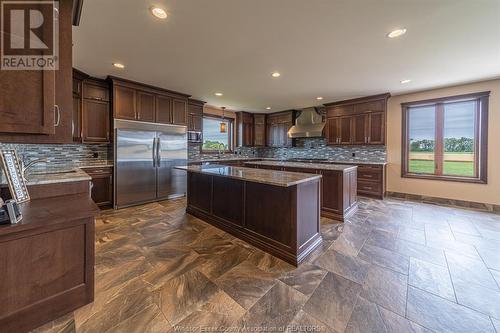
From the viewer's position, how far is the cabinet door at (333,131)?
18.9 ft

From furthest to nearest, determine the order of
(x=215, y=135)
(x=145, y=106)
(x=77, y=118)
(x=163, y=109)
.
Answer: (x=215, y=135) < (x=163, y=109) < (x=145, y=106) < (x=77, y=118)

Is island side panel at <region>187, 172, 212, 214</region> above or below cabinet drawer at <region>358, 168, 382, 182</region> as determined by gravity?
below

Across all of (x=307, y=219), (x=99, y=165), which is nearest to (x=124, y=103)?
(x=99, y=165)

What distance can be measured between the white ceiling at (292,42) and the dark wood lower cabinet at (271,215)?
1.77 metres

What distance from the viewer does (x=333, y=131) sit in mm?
5832

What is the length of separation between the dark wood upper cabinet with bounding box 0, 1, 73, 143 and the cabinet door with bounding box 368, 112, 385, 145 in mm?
5686

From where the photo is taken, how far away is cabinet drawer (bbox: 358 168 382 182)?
4.94 metres

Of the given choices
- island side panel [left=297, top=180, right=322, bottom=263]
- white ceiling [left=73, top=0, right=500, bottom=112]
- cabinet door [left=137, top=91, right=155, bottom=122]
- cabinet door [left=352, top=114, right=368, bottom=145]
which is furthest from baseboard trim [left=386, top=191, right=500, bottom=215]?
cabinet door [left=137, top=91, right=155, bottom=122]

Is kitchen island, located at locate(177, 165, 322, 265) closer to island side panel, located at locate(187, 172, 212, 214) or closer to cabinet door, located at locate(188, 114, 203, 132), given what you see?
island side panel, located at locate(187, 172, 212, 214)

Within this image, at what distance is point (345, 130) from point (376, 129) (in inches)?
29.2

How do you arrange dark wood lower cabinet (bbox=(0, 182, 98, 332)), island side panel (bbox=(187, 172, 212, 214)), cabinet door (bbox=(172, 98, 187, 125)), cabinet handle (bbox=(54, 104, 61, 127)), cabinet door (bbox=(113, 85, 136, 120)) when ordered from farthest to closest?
cabinet door (bbox=(172, 98, 187, 125)) < cabinet door (bbox=(113, 85, 136, 120)) < island side panel (bbox=(187, 172, 212, 214)) < cabinet handle (bbox=(54, 104, 61, 127)) < dark wood lower cabinet (bbox=(0, 182, 98, 332))

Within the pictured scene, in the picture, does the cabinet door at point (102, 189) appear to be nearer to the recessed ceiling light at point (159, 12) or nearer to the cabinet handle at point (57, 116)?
the cabinet handle at point (57, 116)

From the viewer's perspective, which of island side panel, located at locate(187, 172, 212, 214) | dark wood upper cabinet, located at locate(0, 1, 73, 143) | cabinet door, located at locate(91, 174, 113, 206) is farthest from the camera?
cabinet door, located at locate(91, 174, 113, 206)

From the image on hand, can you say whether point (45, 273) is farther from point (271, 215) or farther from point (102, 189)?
point (102, 189)
